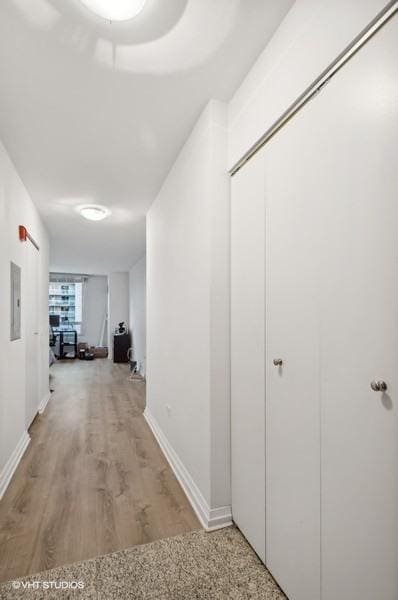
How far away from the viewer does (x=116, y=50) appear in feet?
4.98

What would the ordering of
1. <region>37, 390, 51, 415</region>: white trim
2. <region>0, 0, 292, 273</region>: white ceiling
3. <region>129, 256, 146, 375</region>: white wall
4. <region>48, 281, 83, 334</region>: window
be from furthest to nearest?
<region>48, 281, 83, 334</region>: window → <region>129, 256, 146, 375</region>: white wall → <region>37, 390, 51, 415</region>: white trim → <region>0, 0, 292, 273</region>: white ceiling

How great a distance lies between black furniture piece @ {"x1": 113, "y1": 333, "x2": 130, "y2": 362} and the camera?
7.99 meters

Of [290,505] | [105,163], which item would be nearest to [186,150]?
[105,163]

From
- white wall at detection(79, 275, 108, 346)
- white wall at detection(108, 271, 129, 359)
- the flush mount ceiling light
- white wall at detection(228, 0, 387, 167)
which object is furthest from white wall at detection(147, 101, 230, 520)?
white wall at detection(79, 275, 108, 346)

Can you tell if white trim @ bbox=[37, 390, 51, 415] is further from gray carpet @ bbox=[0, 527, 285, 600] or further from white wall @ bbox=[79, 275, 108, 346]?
white wall @ bbox=[79, 275, 108, 346]

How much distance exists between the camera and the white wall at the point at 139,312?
259 inches

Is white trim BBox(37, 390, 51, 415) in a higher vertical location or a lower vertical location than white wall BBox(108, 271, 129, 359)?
lower

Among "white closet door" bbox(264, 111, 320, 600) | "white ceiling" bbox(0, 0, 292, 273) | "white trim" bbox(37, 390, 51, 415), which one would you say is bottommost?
"white trim" bbox(37, 390, 51, 415)

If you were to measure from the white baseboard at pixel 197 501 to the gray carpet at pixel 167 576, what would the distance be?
0.12 metres

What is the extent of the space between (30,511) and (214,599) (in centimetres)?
129

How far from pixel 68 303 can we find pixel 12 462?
7.92 metres

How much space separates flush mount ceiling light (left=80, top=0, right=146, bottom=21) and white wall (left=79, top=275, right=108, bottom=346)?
9.17 metres

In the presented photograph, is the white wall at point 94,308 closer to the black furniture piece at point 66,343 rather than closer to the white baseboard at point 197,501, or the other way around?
the black furniture piece at point 66,343

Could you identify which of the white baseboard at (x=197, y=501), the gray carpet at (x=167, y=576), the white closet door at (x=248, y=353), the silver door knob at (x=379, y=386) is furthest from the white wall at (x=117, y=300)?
the silver door knob at (x=379, y=386)
